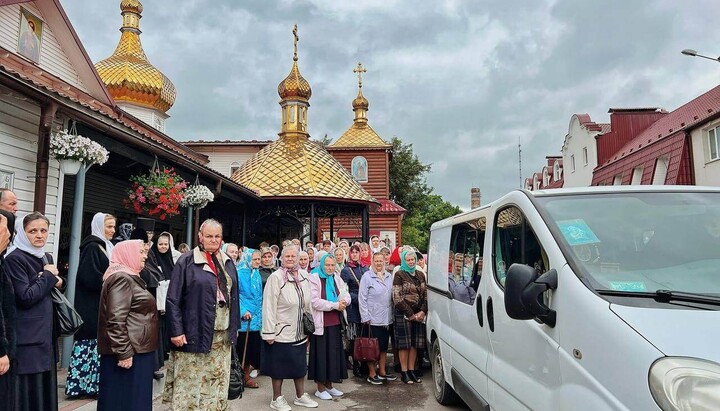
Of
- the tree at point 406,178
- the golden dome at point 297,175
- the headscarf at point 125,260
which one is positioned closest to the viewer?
the headscarf at point 125,260

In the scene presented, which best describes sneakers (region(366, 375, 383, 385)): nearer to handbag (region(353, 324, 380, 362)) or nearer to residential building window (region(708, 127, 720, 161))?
handbag (region(353, 324, 380, 362))

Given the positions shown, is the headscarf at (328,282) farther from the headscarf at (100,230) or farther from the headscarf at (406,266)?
the headscarf at (100,230)

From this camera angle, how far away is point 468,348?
164 inches

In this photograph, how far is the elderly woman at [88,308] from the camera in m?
5.22

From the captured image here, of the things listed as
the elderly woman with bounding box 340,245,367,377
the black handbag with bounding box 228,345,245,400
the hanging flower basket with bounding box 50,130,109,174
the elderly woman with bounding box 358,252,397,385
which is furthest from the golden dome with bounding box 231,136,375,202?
the black handbag with bounding box 228,345,245,400

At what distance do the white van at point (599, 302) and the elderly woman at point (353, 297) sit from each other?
2.98 metres

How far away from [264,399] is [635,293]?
464cm

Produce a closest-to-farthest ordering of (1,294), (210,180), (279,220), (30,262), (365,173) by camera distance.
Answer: (1,294) < (30,262) < (210,180) < (279,220) < (365,173)

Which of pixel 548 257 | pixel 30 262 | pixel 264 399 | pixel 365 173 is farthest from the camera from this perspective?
pixel 365 173

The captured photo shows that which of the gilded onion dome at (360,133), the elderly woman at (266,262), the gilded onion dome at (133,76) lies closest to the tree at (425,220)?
the gilded onion dome at (360,133)

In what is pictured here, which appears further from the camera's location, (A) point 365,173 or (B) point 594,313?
(A) point 365,173

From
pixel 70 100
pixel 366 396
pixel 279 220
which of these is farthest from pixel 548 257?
pixel 279 220

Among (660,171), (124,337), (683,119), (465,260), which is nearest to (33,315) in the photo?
(124,337)

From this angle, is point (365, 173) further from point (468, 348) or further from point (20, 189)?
point (468, 348)
